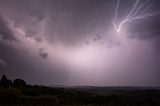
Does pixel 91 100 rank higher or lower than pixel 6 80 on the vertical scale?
lower

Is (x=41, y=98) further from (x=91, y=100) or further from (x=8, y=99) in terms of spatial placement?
(x=91, y=100)

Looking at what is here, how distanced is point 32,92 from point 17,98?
13.8 meters

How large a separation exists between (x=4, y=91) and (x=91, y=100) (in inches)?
864

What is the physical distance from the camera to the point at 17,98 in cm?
4438

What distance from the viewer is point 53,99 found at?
4584 centimetres

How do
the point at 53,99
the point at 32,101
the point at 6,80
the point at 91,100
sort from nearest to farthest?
the point at 32,101 → the point at 53,99 → the point at 91,100 → the point at 6,80

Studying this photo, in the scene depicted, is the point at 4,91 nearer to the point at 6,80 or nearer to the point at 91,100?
the point at 91,100

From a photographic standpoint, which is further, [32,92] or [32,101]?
[32,92]

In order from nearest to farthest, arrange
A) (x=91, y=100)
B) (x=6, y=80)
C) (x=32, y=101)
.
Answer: (x=32, y=101) → (x=91, y=100) → (x=6, y=80)

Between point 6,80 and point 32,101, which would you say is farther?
point 6,80

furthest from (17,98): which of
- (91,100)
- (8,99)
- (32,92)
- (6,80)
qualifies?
(6,80)

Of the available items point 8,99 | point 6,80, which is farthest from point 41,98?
point 6,80

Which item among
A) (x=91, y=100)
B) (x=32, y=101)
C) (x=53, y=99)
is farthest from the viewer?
(x=91, y=100)

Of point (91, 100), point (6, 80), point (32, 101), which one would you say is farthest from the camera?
point (6, 80)
